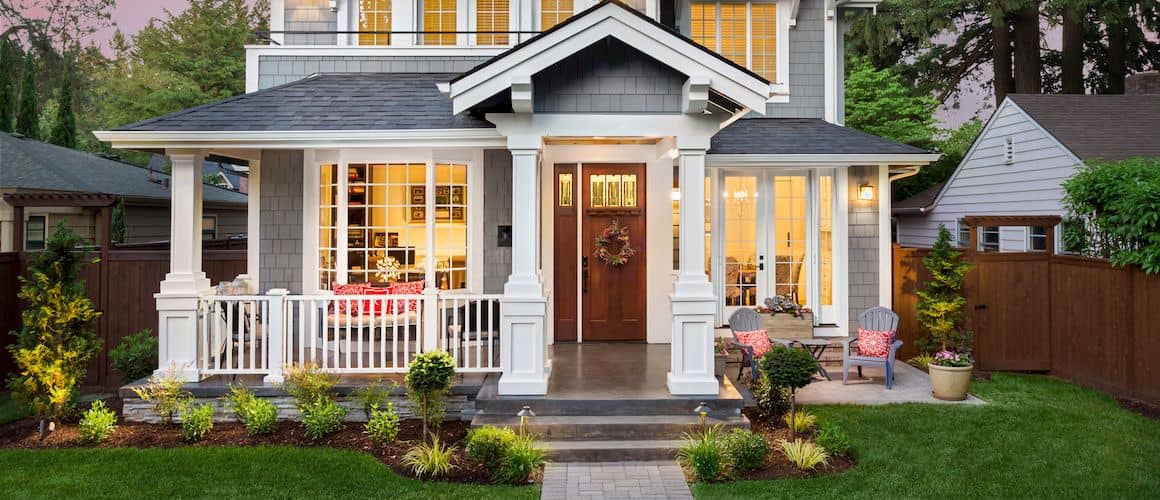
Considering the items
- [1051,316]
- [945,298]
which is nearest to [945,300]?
[945,298]

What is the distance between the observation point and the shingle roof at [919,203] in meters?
17.3

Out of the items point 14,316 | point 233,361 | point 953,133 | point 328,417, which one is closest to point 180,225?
point 233,361

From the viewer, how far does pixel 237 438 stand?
6262 mm

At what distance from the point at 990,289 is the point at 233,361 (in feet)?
29.6

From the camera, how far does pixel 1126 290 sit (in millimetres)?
7621

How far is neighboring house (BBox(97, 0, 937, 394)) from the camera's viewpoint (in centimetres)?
657

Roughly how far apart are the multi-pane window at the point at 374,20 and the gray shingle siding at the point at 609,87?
4.10m

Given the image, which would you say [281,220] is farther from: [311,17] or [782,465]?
[782,465]

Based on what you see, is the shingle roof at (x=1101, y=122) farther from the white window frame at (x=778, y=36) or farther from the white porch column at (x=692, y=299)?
the white porch column at (x=692, y=299)

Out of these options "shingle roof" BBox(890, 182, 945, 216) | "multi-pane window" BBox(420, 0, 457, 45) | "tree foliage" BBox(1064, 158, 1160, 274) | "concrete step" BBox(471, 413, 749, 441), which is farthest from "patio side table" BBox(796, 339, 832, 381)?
"shingle roof" BBox(890, 182, 945, 216)

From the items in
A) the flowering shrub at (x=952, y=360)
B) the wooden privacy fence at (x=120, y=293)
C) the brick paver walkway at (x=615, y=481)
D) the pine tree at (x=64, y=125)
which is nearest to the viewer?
the brick paver walkway at (x=615, y=481)

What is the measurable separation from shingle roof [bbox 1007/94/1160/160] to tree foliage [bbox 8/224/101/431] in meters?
13.5

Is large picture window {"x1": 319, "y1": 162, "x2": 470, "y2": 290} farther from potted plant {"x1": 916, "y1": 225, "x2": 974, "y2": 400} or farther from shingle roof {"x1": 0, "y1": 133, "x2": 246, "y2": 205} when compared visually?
shingle roof {"x1": 0, "y1": 133, "x2": 246, "y2": 205}

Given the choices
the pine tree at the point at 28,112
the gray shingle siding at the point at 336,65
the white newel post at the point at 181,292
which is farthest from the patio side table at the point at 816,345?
the pine tree at the point at 28,112
